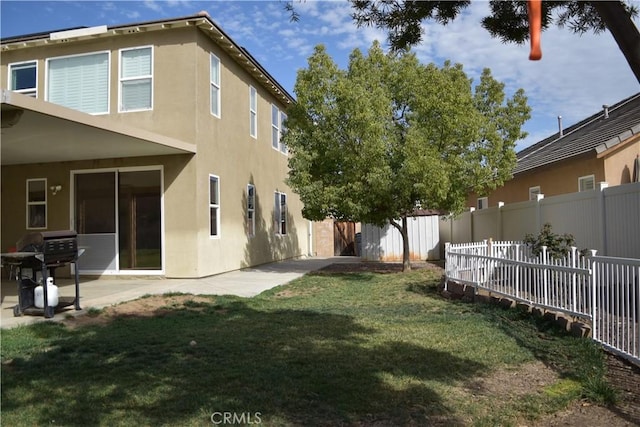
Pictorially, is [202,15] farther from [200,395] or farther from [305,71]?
[200,395]

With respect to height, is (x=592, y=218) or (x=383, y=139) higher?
(x=383, y=139)

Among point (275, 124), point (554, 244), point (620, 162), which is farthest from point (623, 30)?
point (275, 124)

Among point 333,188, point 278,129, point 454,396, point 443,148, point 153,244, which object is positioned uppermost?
point 278,129

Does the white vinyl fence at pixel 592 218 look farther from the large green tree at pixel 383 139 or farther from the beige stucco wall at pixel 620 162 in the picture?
the beige stucco wall at pixel 620 162

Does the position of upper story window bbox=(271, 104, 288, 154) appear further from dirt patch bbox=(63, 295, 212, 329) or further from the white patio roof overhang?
dirt patch bbox=(63, 295, 212, 329)

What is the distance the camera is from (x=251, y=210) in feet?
56.4

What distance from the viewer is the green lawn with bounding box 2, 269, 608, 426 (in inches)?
165

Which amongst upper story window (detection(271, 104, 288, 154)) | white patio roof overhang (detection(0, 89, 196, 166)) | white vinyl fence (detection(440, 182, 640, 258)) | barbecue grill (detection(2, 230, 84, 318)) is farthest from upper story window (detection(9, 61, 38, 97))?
white vinyl fence (detection(440, 182, 640, 258))

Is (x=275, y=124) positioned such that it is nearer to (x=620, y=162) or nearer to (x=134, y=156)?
(x=134, y=156)

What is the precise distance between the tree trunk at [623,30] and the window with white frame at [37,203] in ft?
46.3

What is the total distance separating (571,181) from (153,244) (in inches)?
445

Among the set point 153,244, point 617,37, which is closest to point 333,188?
point 153,244

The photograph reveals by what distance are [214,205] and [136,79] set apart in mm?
3765

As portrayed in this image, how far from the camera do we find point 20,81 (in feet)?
47.1
